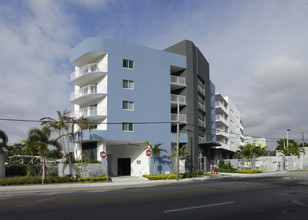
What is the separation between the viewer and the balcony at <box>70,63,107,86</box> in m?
31.6

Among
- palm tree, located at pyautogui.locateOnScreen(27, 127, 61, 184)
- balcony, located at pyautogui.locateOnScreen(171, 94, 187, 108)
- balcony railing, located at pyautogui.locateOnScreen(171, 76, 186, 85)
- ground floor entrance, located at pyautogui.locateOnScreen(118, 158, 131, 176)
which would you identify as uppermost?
balcony railing, located at pyautogui.locateOnScreen(171, 76, 186, 85)

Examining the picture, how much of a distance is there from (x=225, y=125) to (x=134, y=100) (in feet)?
112

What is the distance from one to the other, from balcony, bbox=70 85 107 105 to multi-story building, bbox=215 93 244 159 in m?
28.2

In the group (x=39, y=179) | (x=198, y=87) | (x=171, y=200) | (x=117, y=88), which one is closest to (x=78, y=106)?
(x=117, y=88)

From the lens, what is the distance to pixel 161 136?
33625 mm

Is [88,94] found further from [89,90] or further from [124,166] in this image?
[124,166]

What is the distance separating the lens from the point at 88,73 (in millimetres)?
31531

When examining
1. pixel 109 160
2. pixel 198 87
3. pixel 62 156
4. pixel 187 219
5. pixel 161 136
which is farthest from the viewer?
pixel 198 87

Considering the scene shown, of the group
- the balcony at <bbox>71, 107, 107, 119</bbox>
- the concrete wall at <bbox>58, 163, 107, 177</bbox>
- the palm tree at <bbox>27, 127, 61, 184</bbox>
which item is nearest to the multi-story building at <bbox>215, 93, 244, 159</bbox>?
the balcony at <bbox>71, 107, 107, 119</bbox>

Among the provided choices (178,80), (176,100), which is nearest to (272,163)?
(176,100)

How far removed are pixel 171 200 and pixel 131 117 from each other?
20666mm

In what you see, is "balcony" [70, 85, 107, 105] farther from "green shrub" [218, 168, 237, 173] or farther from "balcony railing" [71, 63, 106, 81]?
"green shrub" [218, 168, 237, 173]

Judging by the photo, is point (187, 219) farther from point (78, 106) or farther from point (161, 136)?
point (78, 106)

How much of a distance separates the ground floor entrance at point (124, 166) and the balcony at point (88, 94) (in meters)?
9.51
